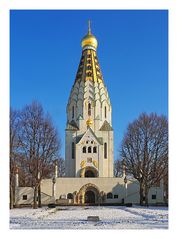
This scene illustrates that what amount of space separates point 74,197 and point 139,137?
1063 centimetres

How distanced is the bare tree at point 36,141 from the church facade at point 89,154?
26.5 feet

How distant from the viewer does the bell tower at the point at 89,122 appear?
1790 inches

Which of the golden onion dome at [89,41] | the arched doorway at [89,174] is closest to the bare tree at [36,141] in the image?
the arched doorway at [89,174]

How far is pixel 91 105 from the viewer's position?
49062 millimetres

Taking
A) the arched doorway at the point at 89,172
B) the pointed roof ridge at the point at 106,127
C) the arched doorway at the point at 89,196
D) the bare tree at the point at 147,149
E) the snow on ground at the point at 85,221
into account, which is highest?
the pointed roof ridge at the point at 106,127

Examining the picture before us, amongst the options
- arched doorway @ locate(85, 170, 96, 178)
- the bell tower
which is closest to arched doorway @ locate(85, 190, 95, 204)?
the bell tower

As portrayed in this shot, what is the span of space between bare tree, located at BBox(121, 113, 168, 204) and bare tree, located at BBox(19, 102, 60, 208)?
7.29 m

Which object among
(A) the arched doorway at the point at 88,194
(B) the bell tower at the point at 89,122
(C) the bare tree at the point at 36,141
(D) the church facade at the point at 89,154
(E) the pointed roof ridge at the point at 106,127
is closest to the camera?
(C) the bare tree at the point at 36,141

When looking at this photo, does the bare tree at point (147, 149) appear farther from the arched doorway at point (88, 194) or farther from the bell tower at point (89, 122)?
the bell tower at point (89, 122)

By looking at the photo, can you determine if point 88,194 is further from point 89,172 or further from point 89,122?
point 89,122

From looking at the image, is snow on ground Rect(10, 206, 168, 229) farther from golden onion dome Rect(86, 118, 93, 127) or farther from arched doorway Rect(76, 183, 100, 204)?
golden onion dome Rect(86, 118, 93, 127)

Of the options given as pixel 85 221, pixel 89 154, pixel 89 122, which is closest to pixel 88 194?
pixel 89 154
